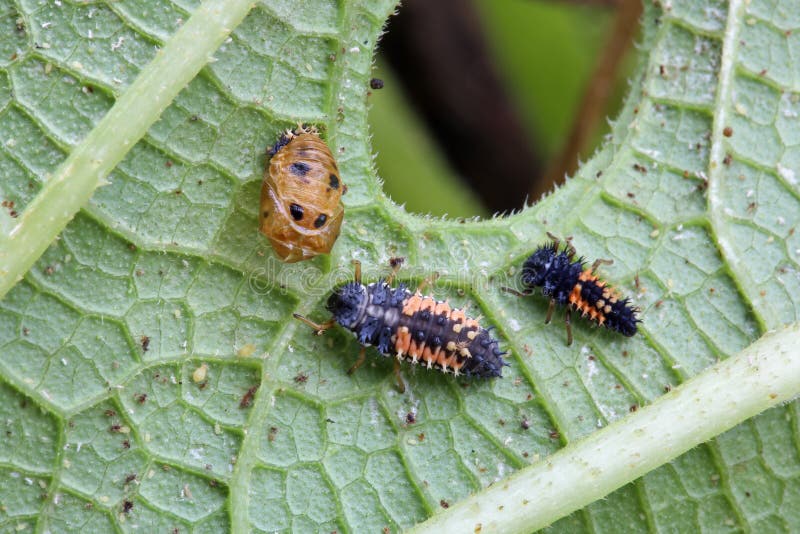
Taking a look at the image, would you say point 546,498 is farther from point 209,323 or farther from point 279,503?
point 209,323

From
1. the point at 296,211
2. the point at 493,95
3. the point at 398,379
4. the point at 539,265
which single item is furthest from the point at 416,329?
the point at 493,95

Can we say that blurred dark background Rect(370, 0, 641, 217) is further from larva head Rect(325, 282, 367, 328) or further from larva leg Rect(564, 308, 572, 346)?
larva leg Rect(564, 308, 572, 346)

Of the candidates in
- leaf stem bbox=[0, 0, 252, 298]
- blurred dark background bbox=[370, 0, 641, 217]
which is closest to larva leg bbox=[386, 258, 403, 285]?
blurred dark background bbox=[370, 0, 641, 217]

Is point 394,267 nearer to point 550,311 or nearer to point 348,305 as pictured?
point 348,305

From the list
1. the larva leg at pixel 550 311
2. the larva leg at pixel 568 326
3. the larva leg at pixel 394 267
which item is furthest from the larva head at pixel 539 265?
the larva leg at pixel 394 267

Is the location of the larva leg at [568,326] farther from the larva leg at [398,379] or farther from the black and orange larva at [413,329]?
the larva leg at [398,379]

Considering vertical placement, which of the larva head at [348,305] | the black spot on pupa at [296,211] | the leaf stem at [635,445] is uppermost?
the black spot on pupa at [296,211]
